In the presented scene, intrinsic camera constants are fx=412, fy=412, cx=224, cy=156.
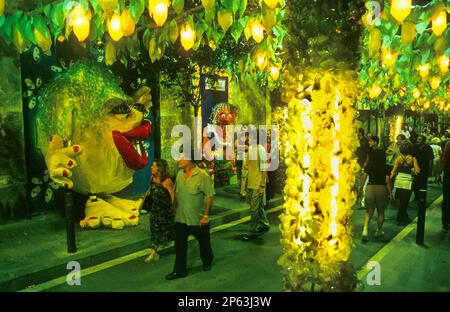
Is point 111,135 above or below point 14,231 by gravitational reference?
above

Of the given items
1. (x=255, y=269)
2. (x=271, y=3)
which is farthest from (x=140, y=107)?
(x=271, y=3)

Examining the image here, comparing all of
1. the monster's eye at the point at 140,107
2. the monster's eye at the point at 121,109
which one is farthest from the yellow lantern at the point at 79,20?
the monster's eye at the point at 140,107

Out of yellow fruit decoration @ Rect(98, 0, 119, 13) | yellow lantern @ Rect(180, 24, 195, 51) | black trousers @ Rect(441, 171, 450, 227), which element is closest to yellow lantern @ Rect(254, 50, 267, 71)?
yellow lantern @ Rect(180, 24, 195, 51)

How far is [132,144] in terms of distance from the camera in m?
9.64

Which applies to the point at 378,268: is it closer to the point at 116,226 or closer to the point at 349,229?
the point at 349,229

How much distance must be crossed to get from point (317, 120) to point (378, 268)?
4471 millimetres

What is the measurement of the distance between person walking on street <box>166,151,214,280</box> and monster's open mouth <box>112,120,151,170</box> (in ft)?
11.2

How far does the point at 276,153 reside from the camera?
12500 mm

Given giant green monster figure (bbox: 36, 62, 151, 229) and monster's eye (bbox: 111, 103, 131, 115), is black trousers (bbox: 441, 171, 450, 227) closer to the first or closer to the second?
giant green monster figure (bbox: 36, 62, 151, 229)

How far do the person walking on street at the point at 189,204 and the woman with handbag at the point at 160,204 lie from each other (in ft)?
1.51

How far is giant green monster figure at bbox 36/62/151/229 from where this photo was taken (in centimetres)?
838

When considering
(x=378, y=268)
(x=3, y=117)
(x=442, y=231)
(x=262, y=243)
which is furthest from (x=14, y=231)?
(x=442, y=231)

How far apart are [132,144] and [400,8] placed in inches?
267

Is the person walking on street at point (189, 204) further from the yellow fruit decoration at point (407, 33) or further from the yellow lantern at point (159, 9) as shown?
the yellow fruit decoration at point (407, 33)
